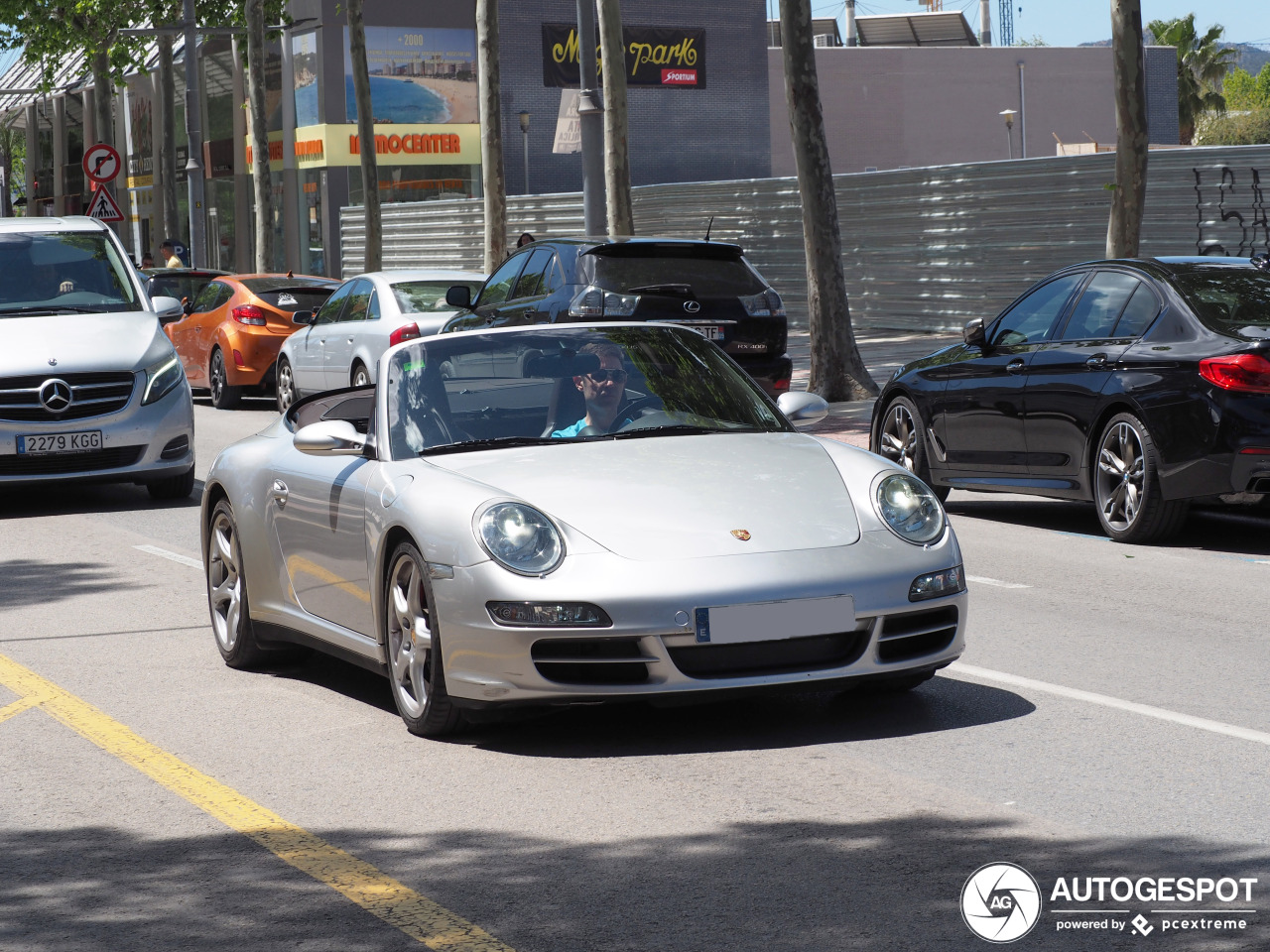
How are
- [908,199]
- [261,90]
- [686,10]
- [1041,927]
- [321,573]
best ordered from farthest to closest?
[686,10] < [261,90] < [908,199] < [321,573] < [1041,927]

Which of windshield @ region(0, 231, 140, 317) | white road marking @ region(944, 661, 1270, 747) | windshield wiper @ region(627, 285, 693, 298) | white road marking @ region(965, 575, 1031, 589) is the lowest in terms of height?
white road marking @ region(965, 575, 1031, 589)

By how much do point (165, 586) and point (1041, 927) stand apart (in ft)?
21.8

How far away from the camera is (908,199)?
29250mm

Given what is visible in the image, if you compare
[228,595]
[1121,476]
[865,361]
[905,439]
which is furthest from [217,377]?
[228,595]

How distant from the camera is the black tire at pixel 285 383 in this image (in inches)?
815

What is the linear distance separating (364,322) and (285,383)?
7.68 ft

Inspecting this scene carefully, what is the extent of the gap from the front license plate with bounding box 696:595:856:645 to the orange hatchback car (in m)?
16.0

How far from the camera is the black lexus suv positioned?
15609 millimetres

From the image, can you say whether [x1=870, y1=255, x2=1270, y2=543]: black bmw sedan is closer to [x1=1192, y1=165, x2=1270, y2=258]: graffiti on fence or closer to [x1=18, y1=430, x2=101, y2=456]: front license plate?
[x1=18, y1=430, x2=101, y2=456]: front license plate

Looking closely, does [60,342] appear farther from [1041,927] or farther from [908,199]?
[908,199]

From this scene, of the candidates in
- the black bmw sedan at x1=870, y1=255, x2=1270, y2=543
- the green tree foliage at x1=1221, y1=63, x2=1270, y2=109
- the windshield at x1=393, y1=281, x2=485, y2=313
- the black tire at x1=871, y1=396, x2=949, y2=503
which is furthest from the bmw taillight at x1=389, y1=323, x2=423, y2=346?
the green tree foliage at x1=1221, y1=63, x2=1270, y2=109

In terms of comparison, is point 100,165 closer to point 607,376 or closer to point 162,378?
point 162,378

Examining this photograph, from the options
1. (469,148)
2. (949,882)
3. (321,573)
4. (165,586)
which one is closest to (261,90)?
(469,148)

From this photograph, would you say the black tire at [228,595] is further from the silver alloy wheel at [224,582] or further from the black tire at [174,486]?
the black tire at [174,486]
